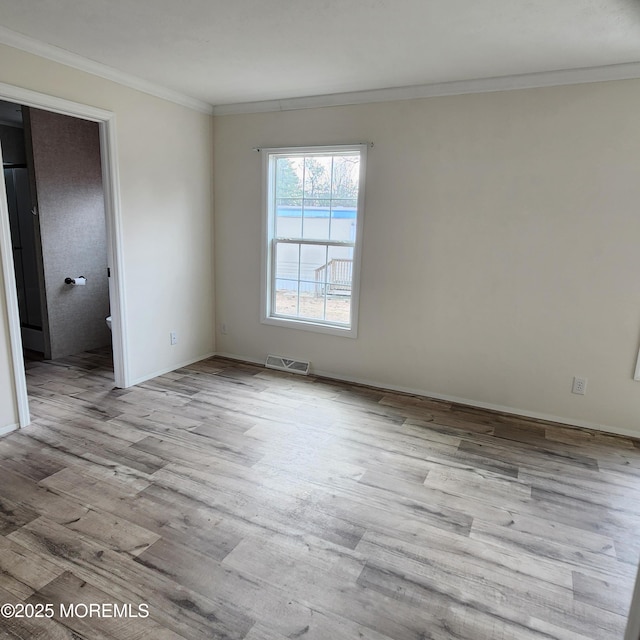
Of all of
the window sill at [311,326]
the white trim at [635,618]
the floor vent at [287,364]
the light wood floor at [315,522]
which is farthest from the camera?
the floor vent at [287,364]

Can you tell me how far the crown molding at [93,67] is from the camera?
271 centimetres

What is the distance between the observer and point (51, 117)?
4.19 metres

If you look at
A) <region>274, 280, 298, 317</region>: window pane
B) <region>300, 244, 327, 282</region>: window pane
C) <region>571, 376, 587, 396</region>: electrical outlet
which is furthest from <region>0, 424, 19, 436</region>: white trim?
<region>571, 376, 587, 396</region>: electrical outlet

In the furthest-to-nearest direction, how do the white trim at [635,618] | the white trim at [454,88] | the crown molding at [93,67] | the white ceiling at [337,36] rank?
1. the white trim at [454,88]
2. the crown molding at [93,67]
3. the white ceiling at [337,36]
4. the white trim at [635,618]

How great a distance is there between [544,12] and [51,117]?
4196 millimetres

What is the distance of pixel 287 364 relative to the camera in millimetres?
4418

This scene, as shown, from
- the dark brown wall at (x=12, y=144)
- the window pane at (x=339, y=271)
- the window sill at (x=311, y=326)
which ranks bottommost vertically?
the window sill at (x=311, y=326)

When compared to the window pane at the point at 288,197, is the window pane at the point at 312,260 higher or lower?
lower

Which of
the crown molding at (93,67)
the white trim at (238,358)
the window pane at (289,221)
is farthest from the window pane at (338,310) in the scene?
the crown molding at (93,67)

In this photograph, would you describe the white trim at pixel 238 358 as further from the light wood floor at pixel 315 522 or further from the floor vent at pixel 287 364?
the light wood floor at pixel 315 522

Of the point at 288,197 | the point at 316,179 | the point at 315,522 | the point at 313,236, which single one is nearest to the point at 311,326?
the point at 313,236

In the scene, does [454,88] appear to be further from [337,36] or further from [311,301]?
[311,301]

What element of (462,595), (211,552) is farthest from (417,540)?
(211,552)

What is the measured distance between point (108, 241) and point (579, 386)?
386 cm
